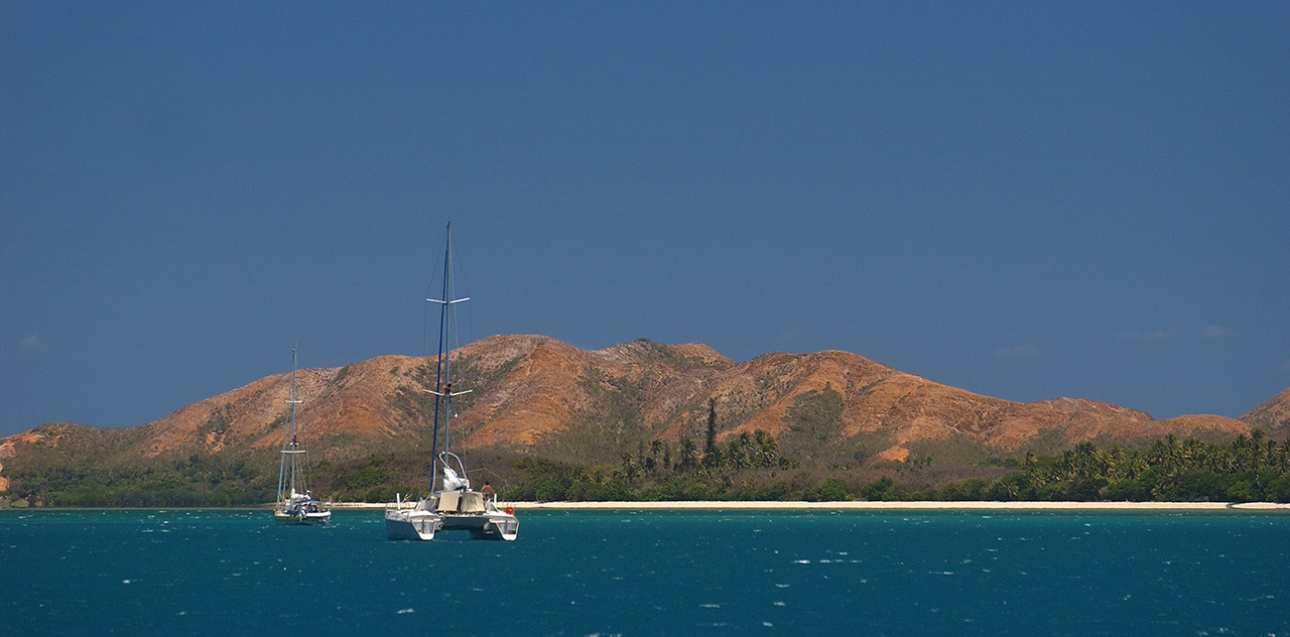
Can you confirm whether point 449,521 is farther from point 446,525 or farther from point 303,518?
point 303,518

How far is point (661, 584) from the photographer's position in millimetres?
82938

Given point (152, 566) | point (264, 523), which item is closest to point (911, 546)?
point (152, 566)

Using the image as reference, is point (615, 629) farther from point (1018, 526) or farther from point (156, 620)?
point (1018, 526)

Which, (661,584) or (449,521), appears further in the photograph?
(449,521)

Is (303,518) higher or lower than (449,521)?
higher

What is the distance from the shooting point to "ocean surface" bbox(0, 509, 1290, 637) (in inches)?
2464

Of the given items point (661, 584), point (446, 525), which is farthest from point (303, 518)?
point (661, 584)

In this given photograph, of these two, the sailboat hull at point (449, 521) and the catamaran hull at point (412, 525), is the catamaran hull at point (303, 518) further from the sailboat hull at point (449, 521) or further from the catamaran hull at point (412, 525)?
the sailboat hull at point (449, 521)

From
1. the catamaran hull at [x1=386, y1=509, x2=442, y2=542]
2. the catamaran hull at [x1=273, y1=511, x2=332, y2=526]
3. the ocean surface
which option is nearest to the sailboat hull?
the catamaran hull at [x1=386, y1=509, x2=442, y2=542]

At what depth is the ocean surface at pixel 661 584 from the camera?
62587mm

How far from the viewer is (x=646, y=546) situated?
4877 inches

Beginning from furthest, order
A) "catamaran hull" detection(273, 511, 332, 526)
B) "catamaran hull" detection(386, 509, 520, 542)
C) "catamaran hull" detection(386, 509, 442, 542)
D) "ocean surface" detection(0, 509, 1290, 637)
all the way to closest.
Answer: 1. "catamaran hull" detection(273, 511, 332, 526)
2. "catamaran hull" detection(386, 509, 442, 542)
3. "catamaran hull" detection(386, 509, 520, 542)
4. "ocean surface" detection(0, 509, 1290, 637)

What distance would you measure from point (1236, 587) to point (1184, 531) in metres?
72.6

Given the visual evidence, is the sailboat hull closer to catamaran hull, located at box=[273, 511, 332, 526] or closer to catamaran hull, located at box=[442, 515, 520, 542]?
catamaran hull, located at box=[442, 515, 520, 542]
